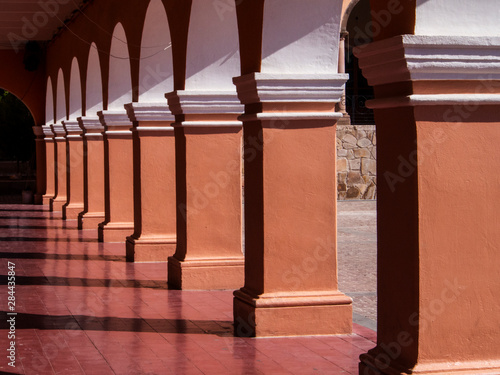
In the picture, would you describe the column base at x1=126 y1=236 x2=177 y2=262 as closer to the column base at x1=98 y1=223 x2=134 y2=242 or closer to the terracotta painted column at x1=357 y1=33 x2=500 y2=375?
the column base at x1=98 y1=223 x2=134 y2=242

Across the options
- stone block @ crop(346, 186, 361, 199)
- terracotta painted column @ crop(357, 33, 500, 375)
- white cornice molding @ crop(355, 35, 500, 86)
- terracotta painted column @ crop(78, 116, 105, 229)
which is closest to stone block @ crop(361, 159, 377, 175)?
stone block @ crop(346, 186, 361, 199)

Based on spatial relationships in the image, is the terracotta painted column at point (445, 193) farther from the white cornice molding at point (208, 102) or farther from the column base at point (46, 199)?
the column base at point (46, 199)

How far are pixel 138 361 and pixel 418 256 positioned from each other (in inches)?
98.8

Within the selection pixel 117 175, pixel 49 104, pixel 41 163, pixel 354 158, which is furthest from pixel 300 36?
pixel 41 163

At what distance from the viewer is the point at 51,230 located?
661 inches

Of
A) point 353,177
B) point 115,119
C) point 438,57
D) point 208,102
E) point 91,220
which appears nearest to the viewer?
point 438,57

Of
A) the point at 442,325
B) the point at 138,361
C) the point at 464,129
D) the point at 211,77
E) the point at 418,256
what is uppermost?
the point at 211,77

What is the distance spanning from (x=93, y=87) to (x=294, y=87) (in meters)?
10.4

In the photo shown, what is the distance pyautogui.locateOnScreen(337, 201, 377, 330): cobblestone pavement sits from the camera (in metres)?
8.62

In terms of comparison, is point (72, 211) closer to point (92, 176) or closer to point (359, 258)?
point (92, 176)

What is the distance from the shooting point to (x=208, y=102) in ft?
30.4

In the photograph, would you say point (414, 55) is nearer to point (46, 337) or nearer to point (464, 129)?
point (464, 129)

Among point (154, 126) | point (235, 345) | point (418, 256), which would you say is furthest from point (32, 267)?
point (418, 256)

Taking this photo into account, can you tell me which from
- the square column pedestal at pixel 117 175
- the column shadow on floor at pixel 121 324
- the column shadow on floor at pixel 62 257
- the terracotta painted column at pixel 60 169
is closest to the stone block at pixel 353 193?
the terracotta painted column at pixel 60 169
